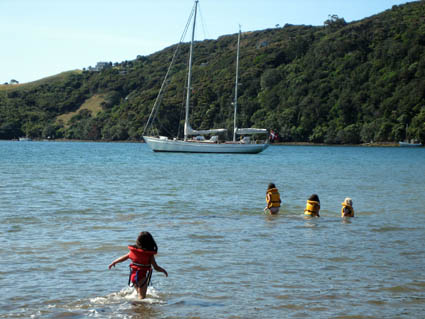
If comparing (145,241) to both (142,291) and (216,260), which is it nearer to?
(142,291)

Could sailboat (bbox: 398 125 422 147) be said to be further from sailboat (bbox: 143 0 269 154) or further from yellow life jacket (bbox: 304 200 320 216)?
yellow life jacket (bbox: 304 200 320 216)

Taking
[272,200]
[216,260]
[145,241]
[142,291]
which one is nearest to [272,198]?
[272,200]

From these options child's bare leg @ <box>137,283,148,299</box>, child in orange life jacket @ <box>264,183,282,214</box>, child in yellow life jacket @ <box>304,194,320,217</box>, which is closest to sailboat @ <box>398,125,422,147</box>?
child in orange life jacket @ <box>264,183,282,214</box>

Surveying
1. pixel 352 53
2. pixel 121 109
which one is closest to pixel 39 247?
pixel 352 53

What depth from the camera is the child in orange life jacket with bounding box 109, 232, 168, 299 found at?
761cm

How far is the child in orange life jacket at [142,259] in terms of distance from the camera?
761 centimetres

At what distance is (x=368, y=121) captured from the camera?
5669 inches

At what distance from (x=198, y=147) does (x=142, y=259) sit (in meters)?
63.5

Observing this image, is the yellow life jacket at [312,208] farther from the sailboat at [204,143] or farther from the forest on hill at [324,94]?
the forest on hill at [324,94]

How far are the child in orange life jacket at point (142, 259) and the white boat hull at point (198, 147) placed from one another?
62.4m

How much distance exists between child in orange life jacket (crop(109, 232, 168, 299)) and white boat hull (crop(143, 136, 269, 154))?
6237 centimetres

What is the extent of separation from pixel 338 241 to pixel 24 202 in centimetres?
1284

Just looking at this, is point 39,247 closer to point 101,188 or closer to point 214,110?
point 101,188

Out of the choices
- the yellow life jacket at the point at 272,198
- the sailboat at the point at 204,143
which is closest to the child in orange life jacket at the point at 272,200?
the yellow life jacket at the point at 272,198
